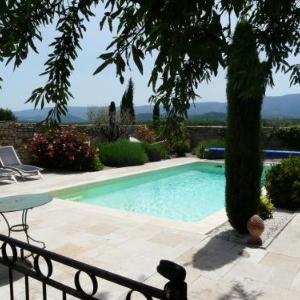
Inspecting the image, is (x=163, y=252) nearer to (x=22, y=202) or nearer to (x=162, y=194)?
(x=22, y=202)

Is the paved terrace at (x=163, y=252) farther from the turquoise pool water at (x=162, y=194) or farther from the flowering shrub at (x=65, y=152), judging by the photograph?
the flowering shrub at (x=65, y=152)

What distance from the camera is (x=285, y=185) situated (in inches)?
306

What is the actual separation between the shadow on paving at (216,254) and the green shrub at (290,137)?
1349 centimetres

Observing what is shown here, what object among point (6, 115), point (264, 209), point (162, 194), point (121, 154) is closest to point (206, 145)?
point (121, 154)

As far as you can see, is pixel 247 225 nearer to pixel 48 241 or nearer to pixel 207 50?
pixel 48 241

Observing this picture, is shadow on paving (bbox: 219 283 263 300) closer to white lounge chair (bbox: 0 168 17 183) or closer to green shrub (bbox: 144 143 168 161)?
white lounge chair (bbox: 0 168 17 183)

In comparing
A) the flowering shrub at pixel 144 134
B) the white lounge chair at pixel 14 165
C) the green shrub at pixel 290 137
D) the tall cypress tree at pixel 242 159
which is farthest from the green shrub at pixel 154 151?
the tall cypress tree at pixel 242 159

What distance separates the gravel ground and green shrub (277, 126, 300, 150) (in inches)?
455

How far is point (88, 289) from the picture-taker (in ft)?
12.9

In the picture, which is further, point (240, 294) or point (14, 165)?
point (14, 165)

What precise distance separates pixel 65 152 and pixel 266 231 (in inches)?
341

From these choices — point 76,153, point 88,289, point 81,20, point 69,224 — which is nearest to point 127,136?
point 76,153

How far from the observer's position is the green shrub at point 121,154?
572 inches

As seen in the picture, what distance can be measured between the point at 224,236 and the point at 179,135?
3.38 meters
